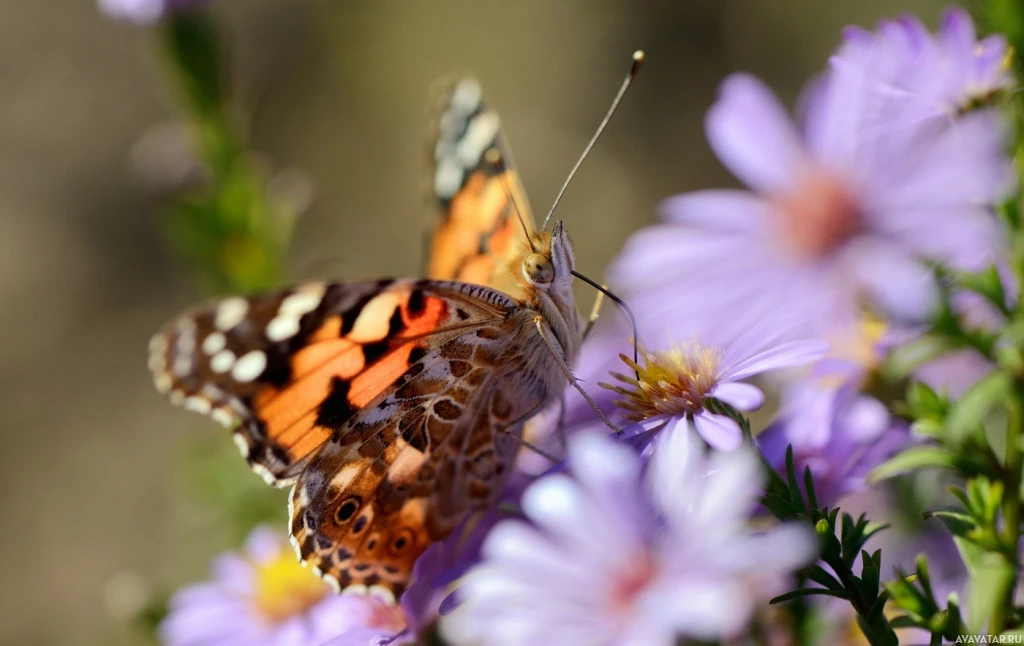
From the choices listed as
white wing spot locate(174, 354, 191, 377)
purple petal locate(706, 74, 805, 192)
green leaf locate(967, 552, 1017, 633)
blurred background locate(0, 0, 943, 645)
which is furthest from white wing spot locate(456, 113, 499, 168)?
blurred background locate(0, 0, 943, 645)

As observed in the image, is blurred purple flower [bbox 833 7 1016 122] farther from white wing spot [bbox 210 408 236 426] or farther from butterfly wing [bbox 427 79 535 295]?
white wing spot [bbox 210 408 236 426]

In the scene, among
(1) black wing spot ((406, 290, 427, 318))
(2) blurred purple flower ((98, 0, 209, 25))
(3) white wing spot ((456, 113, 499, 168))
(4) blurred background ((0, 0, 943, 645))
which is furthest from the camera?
(4) blurred background ((0, 0, 943, 645))

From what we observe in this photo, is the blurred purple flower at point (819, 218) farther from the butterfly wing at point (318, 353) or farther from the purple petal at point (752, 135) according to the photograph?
the butterfly wing at point (318, 353)

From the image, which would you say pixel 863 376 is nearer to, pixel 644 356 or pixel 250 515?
pixel 644 356

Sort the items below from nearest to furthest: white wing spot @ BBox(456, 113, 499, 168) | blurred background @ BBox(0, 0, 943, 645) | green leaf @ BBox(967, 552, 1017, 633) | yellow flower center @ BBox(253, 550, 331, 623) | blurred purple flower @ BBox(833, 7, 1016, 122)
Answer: green leaf @ BBox(967, 552, 1017, 633), blurred purple flower @ BBox(833, 7, 1016, 122), yellow flower center @ BBox(253, 550, 331, 623), white wing spot @ BBox(456, 113, 499, 168), blurred background @ BBox(0, 0, 943, 645)

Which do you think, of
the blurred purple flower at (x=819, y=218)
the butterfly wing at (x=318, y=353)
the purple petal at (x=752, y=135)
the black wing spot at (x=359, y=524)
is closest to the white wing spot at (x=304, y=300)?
the butterfly wing at (x=318, y=353)

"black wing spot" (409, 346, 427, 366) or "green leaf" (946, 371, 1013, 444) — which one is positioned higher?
"black wing spot" (409, 346, 427, 366)

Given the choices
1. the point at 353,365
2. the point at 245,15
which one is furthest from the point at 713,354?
the point at 245,15

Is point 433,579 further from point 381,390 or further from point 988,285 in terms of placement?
point 988,285
